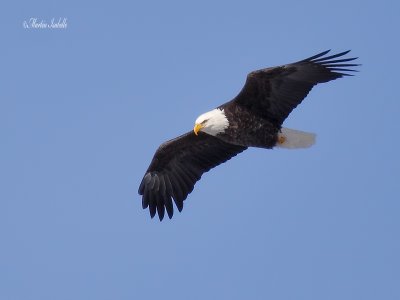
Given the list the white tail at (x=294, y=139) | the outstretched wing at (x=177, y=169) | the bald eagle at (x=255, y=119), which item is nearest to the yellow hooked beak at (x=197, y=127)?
the bald eagle at (x=255, y=119)

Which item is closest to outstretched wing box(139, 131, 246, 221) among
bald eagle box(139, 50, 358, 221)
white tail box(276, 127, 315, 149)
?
bald eagle box(139, 50, 358, 221)

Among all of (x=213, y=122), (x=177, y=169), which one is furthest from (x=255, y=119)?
(x=177, y=169)

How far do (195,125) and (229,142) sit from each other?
584 millimetres

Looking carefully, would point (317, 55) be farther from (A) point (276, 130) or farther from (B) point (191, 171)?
(B) point (191, 171)

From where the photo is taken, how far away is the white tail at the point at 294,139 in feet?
51.1

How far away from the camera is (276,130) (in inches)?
612

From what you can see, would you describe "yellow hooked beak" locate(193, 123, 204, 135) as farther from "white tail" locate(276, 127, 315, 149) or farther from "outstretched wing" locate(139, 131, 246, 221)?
"white tail" locate(276, 127, 315, 149)

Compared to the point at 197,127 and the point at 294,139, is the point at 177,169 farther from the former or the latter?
the point at 294,139

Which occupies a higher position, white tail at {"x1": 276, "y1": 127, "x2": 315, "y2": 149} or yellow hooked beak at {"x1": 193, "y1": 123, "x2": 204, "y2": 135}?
yellow hooked beak at {"x1": 193, "y1": 123, "x2": 204, "y2": 135}

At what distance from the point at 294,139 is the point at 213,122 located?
4.11ft

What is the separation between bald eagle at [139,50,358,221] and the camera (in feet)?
49.6

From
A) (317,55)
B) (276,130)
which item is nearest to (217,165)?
(276,130)

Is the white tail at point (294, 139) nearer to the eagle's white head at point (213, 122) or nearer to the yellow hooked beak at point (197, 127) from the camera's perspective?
the eagle's white head at point (213, 122)

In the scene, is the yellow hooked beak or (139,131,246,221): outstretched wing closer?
the yellow hooked beak
